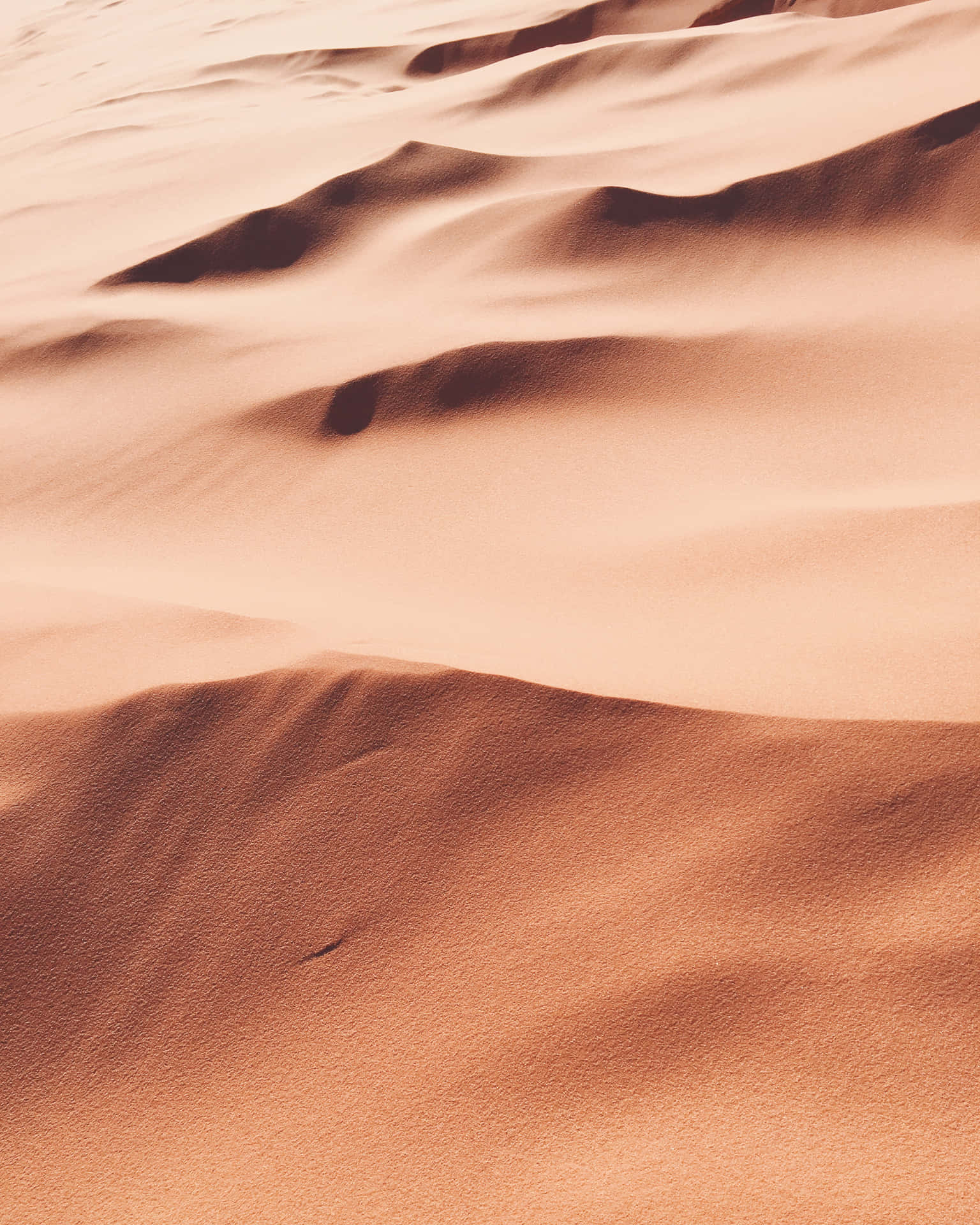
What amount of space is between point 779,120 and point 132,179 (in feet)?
6.96

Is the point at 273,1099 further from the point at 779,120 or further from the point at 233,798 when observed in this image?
the point at 779,120

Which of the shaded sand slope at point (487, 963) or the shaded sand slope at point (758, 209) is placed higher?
the shaded sand slope at point (758, 209)

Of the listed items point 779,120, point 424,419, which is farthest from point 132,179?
point 424,419

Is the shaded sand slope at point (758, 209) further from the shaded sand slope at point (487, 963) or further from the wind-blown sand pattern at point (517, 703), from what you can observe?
the shaded sand slope at point (487, 963)

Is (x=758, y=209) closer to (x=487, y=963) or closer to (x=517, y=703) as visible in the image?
(x=517, y=703)

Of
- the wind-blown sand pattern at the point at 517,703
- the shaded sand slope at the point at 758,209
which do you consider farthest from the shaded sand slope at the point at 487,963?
the shaded sand slope at the point at 758,209

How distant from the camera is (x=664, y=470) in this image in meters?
1.55

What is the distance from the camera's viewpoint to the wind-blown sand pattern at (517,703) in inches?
29.2

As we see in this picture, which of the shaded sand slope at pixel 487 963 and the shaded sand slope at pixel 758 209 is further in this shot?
the shaded sand slope at pixel 758 209

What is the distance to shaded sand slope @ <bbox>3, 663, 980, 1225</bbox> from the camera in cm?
71

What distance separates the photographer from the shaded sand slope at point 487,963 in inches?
27.8

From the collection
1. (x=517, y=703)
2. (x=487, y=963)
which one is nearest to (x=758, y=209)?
(x=517, y=703)

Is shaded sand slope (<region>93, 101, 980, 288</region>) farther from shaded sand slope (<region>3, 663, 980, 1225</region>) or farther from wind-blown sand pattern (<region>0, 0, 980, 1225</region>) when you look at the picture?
shaded sand slope (<region>3, 663, 980, 1225</region>)

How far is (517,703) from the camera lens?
3.39 ft
